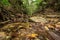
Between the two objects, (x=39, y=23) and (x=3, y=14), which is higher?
(x=3, y=14)

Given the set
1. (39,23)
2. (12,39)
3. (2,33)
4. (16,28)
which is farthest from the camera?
(39,23)

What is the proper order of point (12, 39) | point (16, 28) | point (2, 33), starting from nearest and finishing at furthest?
point (12, 39) → point (2, 33) → point (16, 28)

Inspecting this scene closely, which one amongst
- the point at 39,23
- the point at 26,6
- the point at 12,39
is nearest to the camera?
the point at 12,39

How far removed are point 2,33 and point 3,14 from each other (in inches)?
32.8

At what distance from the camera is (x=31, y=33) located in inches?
108

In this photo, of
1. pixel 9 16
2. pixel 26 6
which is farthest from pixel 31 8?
pixel 9 16

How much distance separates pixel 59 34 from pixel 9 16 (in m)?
1.41

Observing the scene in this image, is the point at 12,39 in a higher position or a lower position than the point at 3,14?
lower

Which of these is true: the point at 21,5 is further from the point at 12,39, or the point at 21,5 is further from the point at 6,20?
the point at 12,39

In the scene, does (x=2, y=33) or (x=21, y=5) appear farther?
(x=21, y=5)

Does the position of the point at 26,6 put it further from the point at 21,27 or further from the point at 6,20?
the point at 21,27

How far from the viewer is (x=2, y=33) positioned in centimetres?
270

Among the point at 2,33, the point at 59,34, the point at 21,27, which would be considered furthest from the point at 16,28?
the point at 59,34

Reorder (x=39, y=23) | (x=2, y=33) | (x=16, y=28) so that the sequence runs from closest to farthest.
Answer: (x=2, y=33) < (x=16, y=28) < (x=39, y=23)
